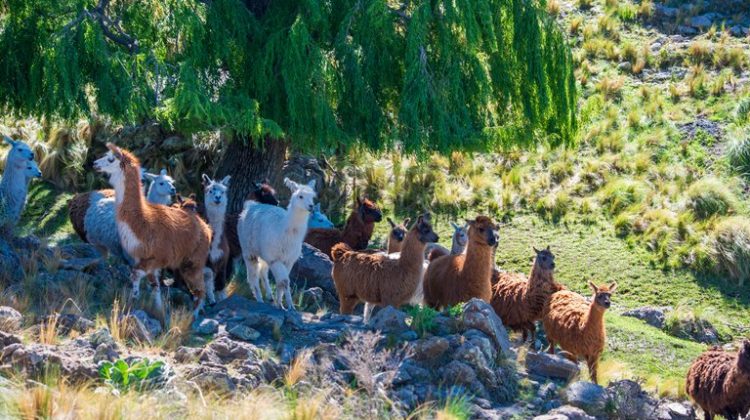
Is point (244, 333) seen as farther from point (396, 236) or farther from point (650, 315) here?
point (650, 315)

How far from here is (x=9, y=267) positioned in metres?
11.9

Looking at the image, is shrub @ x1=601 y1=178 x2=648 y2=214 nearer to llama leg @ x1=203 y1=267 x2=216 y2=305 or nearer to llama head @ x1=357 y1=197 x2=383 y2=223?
llama head @ x1=357 y1=197 x2=383 y2=223

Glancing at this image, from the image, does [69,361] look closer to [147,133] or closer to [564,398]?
[564,398]

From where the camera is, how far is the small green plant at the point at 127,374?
27.9ft

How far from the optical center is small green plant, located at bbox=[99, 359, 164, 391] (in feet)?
27.9

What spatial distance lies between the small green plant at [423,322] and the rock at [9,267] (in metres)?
4.22

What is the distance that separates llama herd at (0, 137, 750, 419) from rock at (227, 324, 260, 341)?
980 millimetres

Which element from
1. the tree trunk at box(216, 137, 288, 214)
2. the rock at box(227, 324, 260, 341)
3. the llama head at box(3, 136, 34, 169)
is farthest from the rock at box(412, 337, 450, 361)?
the llama head at box(3, 136, 34, 169)

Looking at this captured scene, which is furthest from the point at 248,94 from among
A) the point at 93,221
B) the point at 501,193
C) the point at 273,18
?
the point at 501,193

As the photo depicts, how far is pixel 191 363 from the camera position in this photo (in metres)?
9.41

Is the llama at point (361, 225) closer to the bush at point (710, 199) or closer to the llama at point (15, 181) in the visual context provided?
the llama at point (15, 181)

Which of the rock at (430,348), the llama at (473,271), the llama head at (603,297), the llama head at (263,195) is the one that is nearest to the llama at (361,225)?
the llama head at (263,195)

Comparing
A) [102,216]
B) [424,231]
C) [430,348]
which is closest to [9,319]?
[102,216]

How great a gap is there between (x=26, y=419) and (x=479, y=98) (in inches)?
361
